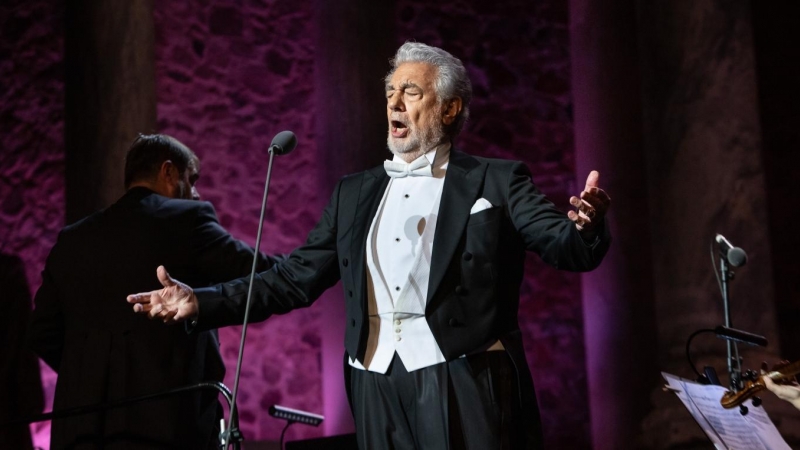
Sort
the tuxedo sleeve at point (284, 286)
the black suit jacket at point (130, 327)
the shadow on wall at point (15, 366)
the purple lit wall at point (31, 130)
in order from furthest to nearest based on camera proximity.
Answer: the purple lit wall at point (31, 130) < the shadow on wall at point (15, 366) < the black suit jacket at point (130, 327) < the tuxedo sleeve at point (284, 286)

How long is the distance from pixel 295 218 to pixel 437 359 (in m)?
3.73

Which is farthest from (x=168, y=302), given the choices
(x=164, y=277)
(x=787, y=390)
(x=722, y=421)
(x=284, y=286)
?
(x=787, y=390)

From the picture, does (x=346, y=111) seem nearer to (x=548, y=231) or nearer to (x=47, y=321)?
(x=47, y=321)

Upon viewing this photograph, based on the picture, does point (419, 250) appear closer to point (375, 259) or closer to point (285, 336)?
point (375, 259)

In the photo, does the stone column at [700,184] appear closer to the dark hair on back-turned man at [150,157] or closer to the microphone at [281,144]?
the dark hair on back-turned man at [150,157]

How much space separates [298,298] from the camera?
2646mm

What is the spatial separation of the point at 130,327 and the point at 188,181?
2.17ft

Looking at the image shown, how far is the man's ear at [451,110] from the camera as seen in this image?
2662 mm

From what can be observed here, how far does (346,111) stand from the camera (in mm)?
5113

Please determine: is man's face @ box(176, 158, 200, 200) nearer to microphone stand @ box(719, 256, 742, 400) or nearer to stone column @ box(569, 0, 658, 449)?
microphone stand @ box(719, 256, 742, 400)

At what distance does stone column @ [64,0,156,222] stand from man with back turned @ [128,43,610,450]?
6.94 ft

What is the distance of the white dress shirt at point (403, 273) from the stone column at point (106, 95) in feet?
7.63

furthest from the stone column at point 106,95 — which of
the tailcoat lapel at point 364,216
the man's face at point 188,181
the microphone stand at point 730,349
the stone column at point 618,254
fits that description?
the microphone stand at point 730,349

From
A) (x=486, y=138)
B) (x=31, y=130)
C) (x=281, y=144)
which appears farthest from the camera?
(x=486, y=138)
